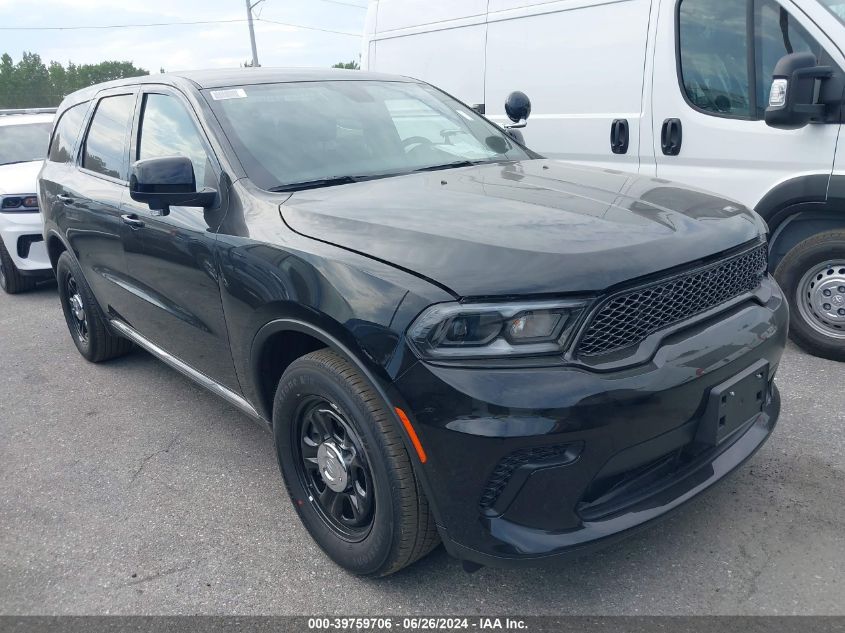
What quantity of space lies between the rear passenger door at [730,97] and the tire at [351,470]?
3.07 meters

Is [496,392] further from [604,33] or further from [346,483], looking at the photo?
[604,33]

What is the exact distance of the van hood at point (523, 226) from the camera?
2.04 m

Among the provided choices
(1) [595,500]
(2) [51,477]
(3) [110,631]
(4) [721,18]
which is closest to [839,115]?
(4) [721,18]

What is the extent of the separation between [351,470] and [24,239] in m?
5.81

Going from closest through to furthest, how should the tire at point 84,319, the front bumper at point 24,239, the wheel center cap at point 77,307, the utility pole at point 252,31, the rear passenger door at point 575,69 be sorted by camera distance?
the tire at point 84,319, the rear passenger door at point 575,69, the wheel center cap at point 77,307, the front bumper at point 24,239, the utility pole at point 252,31

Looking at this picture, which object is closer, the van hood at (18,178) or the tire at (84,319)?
the tire at (84,319)

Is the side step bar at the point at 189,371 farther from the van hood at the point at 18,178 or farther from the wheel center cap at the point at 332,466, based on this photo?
the van hood at the point at 18,178

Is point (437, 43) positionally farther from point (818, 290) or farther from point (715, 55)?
point (818, 290)

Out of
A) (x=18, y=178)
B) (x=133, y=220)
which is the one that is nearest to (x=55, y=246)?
(x=133, y=220)

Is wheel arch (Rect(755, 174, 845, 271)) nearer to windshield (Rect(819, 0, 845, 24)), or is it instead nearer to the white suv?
windshield (Rect(819, 0, 845, 24))

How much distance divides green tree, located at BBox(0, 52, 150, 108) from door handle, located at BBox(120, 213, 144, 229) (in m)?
70.0

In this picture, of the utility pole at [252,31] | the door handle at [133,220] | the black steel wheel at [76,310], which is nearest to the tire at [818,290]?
the door handle at [133,220]

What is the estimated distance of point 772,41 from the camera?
408cm

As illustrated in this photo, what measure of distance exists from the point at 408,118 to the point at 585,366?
200 centimetres
